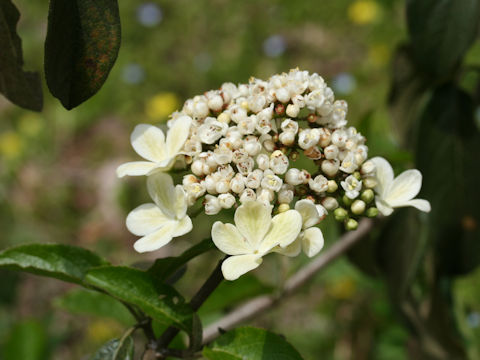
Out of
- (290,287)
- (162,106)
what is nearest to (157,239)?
(290,287)

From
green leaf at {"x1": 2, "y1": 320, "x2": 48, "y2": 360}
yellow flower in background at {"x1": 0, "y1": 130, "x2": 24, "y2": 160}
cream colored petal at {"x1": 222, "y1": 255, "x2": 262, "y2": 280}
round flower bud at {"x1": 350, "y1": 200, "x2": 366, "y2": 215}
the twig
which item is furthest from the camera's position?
yellow flower in background at {"x1": 0, "y1": 130, "x2": 24, "y2": 160}

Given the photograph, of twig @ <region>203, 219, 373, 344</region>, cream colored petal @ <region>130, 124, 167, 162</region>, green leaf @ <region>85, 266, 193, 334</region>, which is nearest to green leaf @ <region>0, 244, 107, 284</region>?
green leaf @ <region>85, 266, 193, 334</region>

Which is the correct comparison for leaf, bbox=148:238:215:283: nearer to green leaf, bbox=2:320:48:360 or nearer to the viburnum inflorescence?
the viburnum inflorescence

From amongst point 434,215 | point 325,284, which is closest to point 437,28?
point 434,215

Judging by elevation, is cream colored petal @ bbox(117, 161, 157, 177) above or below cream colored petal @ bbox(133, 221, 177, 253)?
above

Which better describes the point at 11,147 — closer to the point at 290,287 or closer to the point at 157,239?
the point at 290,287

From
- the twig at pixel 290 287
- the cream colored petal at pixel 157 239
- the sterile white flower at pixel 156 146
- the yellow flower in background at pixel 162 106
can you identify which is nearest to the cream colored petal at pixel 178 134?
the sterile white flower at pixel 156 146

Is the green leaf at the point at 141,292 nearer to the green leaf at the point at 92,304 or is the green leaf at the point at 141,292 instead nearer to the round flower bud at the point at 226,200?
the round flower bud at the point at 226,200

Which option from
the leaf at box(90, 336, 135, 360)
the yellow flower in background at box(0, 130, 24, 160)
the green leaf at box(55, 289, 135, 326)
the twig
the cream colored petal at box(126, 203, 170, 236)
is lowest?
the yellow flower in background at box(0, 130, 24, 160)
